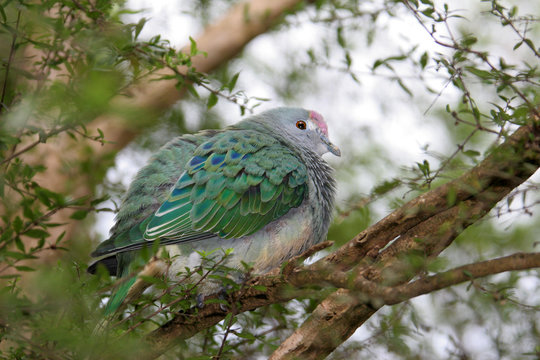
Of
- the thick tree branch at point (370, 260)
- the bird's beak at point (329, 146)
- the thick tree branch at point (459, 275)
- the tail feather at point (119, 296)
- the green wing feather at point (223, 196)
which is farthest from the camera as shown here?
the bird's beak at point (329, 146)

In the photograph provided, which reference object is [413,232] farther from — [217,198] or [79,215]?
[79,215]

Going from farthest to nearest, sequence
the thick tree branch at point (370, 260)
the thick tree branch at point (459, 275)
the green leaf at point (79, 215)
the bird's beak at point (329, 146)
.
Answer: the bird's beak at point (329, 146)
the thick tree branch at point (370, 260)
the green leaf at point (79, 215)
the thick tree branch at point (459, 275)

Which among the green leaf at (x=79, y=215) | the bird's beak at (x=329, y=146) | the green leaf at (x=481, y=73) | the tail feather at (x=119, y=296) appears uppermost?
the bird's beak at (x=329, y=146)

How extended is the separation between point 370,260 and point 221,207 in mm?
1037

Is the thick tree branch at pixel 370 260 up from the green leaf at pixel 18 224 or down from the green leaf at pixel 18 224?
up

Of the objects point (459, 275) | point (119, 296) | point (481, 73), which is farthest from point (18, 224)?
point (481, 73)

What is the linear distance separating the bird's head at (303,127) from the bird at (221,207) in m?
0.48

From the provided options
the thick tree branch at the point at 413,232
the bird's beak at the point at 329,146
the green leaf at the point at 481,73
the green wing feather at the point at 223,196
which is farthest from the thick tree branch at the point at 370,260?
the bird's beak at the point at 329,146

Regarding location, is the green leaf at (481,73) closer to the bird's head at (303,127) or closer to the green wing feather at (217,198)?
the green wing feather at (217,198)

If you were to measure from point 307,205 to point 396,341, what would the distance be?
1.00 meters

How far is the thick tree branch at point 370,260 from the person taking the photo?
7.86 ft

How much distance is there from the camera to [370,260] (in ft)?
9.28

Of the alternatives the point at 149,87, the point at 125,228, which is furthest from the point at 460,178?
the point at 149,87

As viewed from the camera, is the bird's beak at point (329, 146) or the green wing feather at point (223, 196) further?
the bird's beak at point (329, 146)
